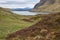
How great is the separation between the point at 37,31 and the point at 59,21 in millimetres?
3813

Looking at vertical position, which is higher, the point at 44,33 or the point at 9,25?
the point at 44,33

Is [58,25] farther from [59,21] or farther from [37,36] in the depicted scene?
[37,36]

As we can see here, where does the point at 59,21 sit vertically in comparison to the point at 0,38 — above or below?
above

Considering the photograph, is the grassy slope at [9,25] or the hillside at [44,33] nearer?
the hillside at [44,33]

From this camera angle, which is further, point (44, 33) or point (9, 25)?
point (9, 25)

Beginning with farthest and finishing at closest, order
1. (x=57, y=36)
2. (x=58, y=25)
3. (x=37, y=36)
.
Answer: (x=58, y=25), (x=37, y=36), (x=57, y=36)

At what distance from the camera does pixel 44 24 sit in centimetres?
3012

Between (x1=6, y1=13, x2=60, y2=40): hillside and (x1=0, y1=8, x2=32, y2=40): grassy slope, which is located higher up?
(x1=6, y1=13, x2=60, y2=40): hillside

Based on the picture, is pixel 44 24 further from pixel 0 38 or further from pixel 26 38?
pixel 0 38

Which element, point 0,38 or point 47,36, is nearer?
point 47,36

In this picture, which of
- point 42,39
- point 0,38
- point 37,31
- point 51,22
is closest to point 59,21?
point 51,22

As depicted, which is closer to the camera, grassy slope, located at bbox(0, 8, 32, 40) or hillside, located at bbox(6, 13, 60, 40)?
hillside, located at bbox(6, 13, 60, 40)

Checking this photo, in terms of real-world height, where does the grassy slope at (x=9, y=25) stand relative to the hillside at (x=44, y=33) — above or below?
below

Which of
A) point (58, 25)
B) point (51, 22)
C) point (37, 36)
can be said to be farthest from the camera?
point (51, 22)
